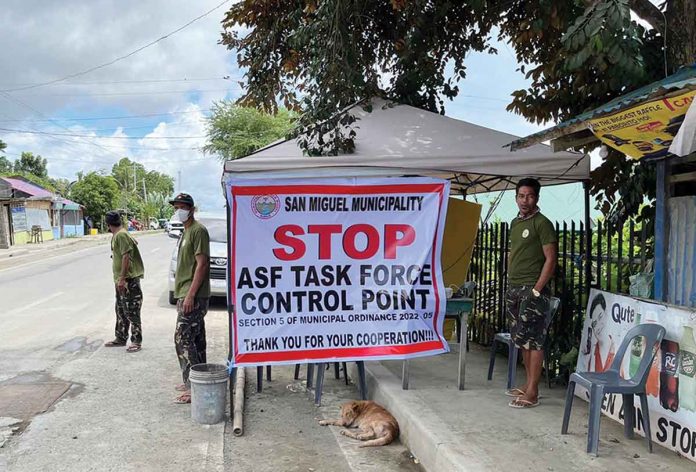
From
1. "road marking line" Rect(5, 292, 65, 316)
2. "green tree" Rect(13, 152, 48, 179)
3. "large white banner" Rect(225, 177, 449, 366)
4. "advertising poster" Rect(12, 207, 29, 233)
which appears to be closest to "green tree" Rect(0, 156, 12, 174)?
"green tree" Rect(13, 152, 48, 179)

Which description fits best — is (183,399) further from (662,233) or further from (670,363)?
(662,233)

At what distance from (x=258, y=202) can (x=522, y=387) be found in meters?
3.15

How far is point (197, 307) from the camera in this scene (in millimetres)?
5668

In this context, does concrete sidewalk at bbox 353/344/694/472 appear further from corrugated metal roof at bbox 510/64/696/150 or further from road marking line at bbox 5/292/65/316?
road marking line at bbox 5/292/65/316

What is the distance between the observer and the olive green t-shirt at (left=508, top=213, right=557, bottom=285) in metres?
4.93

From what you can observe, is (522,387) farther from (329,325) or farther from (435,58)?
(435,58)

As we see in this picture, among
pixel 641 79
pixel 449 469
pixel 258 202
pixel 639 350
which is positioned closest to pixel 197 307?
pixel 258 202

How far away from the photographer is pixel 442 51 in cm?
923

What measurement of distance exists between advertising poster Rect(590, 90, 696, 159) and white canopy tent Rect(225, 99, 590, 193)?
1.08m

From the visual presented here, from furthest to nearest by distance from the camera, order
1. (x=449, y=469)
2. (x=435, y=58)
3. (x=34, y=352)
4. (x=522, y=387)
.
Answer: (x=435, y=58) → (x=34, y=352) → (x=522, y=387) → (x=449, y=469)

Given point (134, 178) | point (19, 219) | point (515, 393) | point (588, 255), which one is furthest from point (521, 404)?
point (134, 178)

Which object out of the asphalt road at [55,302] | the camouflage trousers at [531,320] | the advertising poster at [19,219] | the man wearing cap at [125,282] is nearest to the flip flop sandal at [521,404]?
the camouflage trousers at [531,320]

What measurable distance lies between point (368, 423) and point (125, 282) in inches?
177

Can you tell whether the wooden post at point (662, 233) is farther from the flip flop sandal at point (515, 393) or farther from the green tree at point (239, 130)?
the green tree at point (239, 130)
